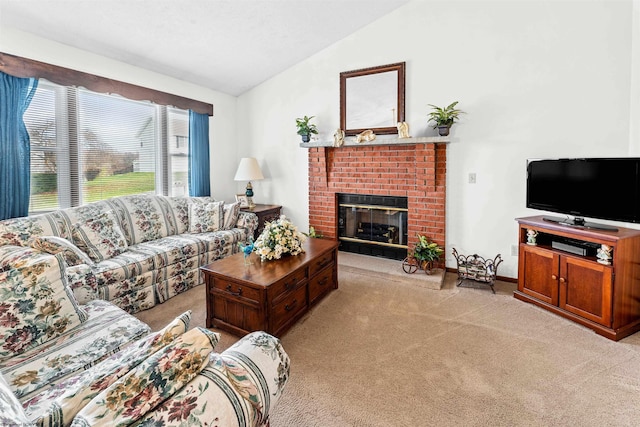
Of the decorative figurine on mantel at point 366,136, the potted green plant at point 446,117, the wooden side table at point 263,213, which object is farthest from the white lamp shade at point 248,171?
the potted green plant at point 446,117

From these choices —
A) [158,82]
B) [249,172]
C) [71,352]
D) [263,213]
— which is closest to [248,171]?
[249,172]

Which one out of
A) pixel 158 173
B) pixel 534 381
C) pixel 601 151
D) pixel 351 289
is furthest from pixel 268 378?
pixel 158 173

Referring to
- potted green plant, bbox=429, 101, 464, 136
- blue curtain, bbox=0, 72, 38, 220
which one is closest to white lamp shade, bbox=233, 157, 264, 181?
blue curtain, bbox=0, 72, 38, 220

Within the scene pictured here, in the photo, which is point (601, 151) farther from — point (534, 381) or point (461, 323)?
point (534, 381)

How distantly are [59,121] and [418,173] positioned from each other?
151 inches

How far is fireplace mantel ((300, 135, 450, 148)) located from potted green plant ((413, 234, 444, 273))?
111 cm

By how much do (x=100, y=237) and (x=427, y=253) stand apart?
332 cm

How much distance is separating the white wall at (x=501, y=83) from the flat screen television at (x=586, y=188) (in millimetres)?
345

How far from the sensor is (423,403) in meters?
1.68

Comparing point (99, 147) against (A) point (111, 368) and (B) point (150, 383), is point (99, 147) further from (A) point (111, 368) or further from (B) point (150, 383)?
(B) point (150, 383)

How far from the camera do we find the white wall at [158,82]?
274cm

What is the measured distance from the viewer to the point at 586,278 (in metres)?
2.44

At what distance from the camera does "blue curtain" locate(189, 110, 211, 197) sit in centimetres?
441

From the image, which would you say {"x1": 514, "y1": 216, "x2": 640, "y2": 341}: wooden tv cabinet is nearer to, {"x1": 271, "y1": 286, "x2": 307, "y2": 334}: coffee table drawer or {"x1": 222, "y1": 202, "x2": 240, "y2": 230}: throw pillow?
{"x1": 271, "y1": 286, "x2": 307, "y2": 334}: coffee table drawer
